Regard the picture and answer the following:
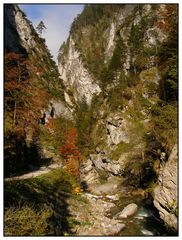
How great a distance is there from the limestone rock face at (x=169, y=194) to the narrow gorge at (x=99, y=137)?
5cm

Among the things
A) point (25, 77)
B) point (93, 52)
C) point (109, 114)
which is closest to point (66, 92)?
point (93, 52)

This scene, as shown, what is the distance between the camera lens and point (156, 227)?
18.5m

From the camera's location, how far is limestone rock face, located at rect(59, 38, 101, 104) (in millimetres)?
54812

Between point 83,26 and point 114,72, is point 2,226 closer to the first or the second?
point 114,72

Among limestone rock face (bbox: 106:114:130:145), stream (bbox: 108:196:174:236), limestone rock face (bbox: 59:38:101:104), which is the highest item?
limestone rock face (bbox: 59:38:101:104)

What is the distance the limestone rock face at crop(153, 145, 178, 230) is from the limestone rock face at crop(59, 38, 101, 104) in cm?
3362

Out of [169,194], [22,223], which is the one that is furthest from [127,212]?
[22,223]

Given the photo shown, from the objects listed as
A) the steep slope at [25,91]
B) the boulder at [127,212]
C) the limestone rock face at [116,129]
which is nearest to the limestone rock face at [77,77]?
the steep slope at [25,91]

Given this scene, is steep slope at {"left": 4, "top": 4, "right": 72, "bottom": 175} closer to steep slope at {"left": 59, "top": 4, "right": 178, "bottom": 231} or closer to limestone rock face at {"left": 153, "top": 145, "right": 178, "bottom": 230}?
steep slope at {"left": 59, "top": 4, "right": 178, "bottom": 231}

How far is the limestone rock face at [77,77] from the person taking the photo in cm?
5481

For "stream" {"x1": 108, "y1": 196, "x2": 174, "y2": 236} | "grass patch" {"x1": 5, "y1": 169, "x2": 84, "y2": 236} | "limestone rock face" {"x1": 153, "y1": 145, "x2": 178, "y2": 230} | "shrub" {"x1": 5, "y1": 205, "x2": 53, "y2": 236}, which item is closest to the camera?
"shrub" {"x1": 5, "y1": 205, "x2": 53, "y2": 236}

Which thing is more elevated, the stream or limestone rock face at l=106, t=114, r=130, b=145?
limestone rock face at l=106, t=114, r=130, b=145

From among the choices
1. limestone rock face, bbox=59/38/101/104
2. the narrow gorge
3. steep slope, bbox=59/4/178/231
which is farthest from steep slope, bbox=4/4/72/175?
steep slope, bbox=59/4/178/231

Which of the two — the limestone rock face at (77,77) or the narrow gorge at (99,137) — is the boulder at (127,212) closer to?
the narrow gorge at (99,137)
